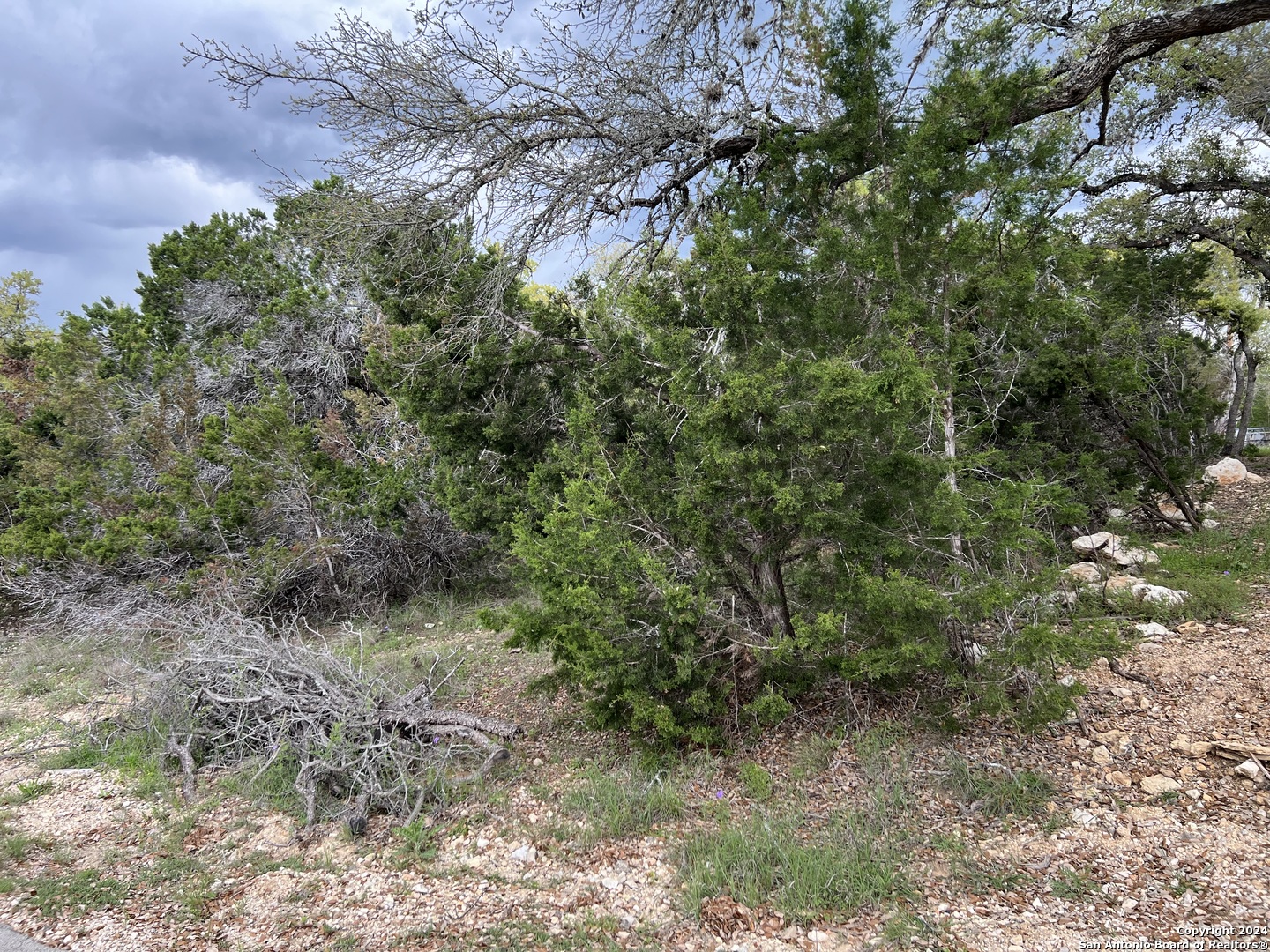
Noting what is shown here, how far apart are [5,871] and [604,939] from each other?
3.27m

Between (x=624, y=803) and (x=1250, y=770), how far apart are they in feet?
10.2

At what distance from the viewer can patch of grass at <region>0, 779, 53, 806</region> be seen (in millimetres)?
4352

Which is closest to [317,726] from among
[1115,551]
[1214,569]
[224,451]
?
[224,451]

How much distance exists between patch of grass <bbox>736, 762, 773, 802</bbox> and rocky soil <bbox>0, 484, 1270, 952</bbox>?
76 millimetres

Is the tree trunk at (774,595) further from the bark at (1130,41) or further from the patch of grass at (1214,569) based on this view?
the patch of grass at (1214,569)

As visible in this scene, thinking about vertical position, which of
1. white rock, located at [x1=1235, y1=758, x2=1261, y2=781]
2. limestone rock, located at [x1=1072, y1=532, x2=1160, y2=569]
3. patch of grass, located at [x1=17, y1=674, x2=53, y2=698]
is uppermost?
limestone rock, located at [x1=1072, y1=532, x2=1160, y2=569]

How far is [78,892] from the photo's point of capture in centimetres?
329

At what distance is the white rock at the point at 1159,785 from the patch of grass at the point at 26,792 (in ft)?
21.7

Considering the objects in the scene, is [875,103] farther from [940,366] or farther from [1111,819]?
[1111,819]

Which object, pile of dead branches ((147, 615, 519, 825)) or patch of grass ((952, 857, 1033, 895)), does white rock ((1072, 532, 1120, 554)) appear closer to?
patch of grass ((952, 857, 1033, 895))

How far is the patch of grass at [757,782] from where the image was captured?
11.9 feet

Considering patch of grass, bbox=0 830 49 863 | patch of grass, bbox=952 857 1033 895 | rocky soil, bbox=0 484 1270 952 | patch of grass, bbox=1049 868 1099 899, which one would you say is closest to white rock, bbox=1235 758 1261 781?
rocky soil, bbox=0 484 1270 952

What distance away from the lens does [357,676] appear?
4855 mm

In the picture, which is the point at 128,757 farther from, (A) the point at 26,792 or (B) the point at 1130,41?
(B) the point at 1130,41
